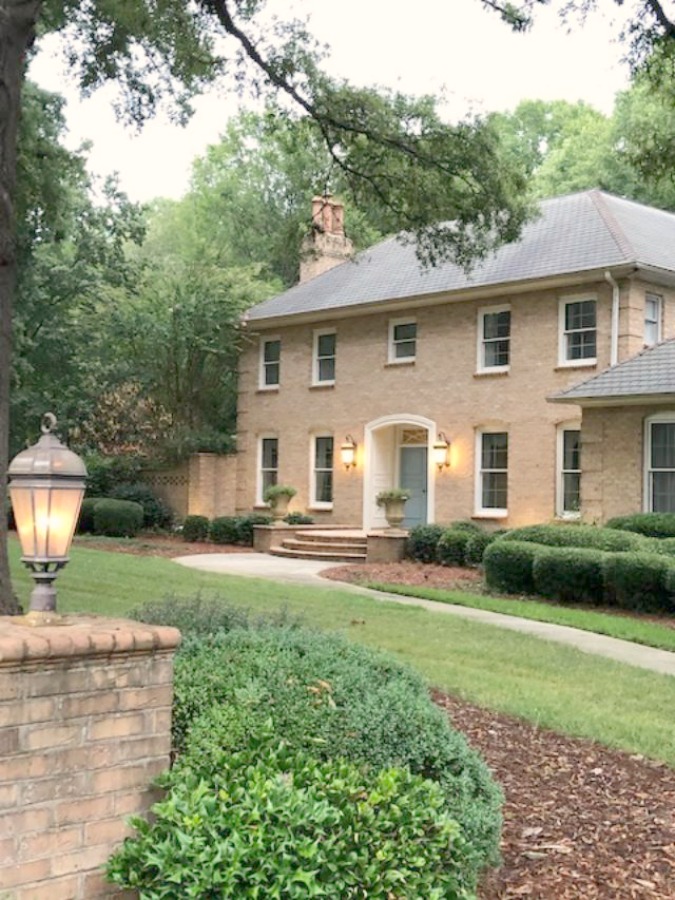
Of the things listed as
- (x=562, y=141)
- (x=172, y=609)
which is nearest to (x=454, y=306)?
(x=172, y=609)

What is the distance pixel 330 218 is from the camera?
2747 centimetres

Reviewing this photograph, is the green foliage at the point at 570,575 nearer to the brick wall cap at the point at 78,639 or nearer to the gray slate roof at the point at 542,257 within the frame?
the gray slate roof at the point at 542,257

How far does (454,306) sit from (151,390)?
9.62 metres

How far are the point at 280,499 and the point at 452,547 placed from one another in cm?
678

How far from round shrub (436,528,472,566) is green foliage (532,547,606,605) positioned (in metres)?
4.17

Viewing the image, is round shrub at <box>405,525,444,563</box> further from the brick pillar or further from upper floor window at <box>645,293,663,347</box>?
the brick pillar

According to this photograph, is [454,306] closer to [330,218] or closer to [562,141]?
[330,218]

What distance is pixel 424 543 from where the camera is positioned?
20344mm

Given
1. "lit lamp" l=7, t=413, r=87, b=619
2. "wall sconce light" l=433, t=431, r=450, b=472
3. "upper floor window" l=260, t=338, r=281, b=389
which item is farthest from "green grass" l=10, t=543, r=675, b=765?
"upper floor window" l=260, t=338, r=281, b=389

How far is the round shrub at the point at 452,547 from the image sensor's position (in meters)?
19.4

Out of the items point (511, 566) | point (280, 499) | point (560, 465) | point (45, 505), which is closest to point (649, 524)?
point (511, 566)

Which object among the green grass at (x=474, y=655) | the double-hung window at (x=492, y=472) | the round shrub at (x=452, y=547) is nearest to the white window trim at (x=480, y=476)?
the double-hung window at (x=492, y=472)

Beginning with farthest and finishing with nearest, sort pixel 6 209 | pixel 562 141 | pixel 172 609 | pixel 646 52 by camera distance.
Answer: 1. pixel 562 141
2. pixel 646 52
3. pixel 6 209
4. pixel 172 609

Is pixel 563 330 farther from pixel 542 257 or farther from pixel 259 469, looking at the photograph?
pixel 259 469
